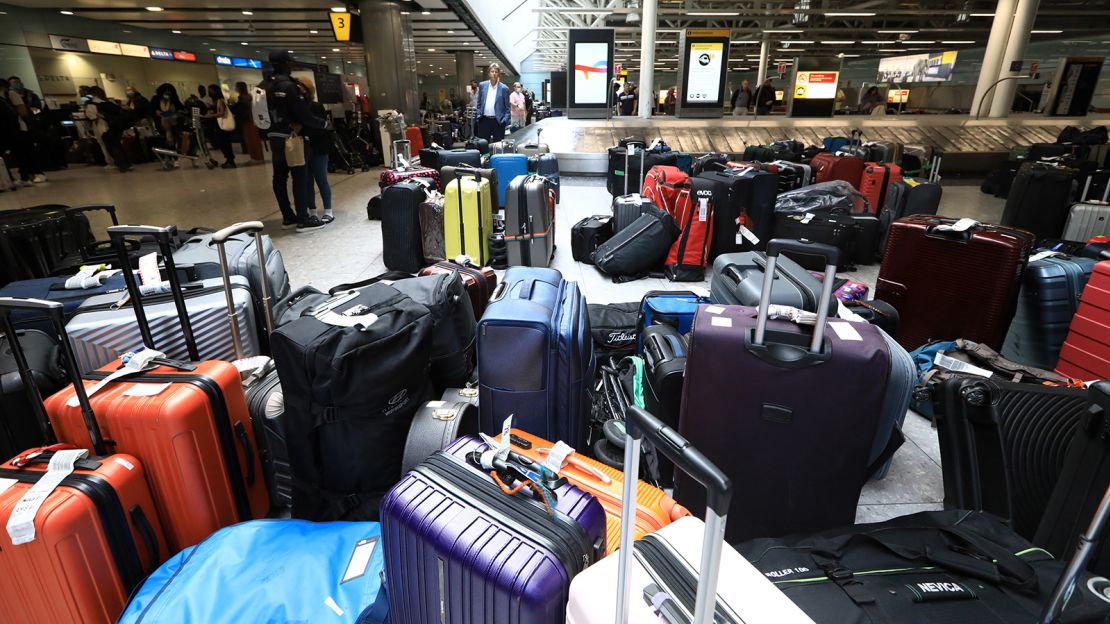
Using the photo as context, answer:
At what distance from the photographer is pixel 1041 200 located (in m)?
5.79

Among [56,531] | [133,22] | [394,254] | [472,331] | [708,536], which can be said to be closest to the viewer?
[708,536]

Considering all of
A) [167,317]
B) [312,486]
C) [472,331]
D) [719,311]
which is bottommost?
[312,486]

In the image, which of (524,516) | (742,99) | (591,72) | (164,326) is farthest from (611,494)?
(742,99)

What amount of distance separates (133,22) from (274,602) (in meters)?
20.4

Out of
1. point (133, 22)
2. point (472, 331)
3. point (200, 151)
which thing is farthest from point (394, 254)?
point (133, 22)

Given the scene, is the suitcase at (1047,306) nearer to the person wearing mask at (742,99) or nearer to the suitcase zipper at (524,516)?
the suitcase zipper at (524,516)

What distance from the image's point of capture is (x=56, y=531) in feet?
4.27

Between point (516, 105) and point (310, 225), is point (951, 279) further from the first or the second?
point (516, 105)

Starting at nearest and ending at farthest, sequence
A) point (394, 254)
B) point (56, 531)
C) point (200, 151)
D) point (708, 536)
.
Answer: point (708, 536), point (56, 531), point (394, 254), point (200, 151)

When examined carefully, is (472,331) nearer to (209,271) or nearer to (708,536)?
(209,271)

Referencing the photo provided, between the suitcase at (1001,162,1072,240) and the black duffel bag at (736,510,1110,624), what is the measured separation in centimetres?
638

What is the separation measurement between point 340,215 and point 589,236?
4036 millimetres

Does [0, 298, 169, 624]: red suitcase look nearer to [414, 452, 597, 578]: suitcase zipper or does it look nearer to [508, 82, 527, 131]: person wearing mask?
[414, 452, 597, 578]: suitcase zipper

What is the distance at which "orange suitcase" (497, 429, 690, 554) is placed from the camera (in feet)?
4.29
